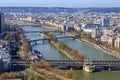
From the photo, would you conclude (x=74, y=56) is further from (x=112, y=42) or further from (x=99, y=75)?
(x=112, y=42)

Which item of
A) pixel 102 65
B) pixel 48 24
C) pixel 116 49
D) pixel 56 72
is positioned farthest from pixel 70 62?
pixel 48 24

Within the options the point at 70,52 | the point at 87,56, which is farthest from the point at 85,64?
the point at 87,56

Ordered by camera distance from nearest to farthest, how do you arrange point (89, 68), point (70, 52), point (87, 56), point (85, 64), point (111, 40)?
point (89, 68) < point (85, 64) < point (70, 52) < point (87, 56) < point (111, 40)

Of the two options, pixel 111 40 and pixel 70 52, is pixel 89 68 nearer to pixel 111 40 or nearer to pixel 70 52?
pixel 70 52

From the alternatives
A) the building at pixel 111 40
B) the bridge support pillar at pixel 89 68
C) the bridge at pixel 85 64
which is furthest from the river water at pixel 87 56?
the building at pixel 111 40

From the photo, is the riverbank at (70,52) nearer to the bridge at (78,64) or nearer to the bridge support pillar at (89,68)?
the bridge at (78,64)

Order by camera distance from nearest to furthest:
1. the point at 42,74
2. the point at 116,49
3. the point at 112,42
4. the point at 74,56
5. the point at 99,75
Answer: the point at 42,74 → the point at 99,75 → the point at 74,56 → the point at 116,49 → the point at 112,42

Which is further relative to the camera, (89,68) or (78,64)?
(78,64)

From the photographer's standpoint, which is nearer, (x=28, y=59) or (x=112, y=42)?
(x=28, y=59)

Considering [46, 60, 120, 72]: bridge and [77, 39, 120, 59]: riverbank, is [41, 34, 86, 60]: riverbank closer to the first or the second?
[46, 60, 120, 72]: bridge

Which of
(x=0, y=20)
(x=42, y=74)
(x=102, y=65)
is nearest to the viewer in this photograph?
(x=42, y=74)
